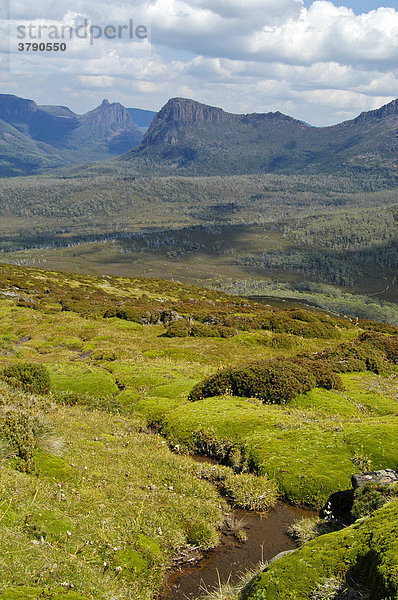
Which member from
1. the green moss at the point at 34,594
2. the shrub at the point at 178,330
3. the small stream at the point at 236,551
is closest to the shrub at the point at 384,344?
the shrub at the point at 178,330

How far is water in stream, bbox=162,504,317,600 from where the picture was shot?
8344 mm

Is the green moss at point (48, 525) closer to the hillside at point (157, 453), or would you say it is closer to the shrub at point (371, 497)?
the hillside at point (157, 453)

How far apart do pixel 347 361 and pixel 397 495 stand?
1803 centimetres

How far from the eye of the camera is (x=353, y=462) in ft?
40.0

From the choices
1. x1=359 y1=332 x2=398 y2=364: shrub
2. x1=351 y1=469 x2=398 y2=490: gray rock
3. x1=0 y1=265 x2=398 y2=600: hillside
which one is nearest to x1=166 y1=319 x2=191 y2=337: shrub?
x1=0 y1=265 x2=398 y2=600: hillside

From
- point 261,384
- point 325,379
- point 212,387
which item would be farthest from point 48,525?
point 325,379

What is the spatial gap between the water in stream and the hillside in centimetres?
30

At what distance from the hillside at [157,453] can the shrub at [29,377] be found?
55mm

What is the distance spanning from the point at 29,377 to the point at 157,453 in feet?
27.2

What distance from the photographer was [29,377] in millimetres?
18219

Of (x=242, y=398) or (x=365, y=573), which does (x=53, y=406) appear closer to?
(x=242, y=398)

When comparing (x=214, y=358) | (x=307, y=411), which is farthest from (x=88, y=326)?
(x=307, y=411)

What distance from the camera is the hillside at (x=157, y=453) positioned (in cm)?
760

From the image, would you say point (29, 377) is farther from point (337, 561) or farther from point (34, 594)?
point (337, 561)
